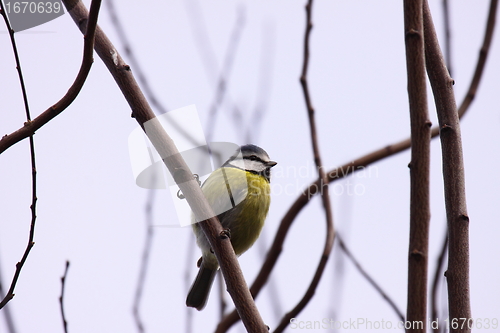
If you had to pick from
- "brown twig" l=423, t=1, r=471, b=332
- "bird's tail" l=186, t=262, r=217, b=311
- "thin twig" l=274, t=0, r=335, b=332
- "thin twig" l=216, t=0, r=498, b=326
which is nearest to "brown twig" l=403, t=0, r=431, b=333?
"brown twig" l=423, t=1, r=471, b=332

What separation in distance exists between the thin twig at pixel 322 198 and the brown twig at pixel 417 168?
981mm

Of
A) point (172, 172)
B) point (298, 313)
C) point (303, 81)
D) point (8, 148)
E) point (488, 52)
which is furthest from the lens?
point (303, 81)

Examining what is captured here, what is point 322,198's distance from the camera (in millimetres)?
2355

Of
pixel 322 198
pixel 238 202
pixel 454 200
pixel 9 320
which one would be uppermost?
pixel 238 202

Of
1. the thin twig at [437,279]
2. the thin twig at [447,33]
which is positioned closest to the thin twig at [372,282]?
the thin twig at [437,279]

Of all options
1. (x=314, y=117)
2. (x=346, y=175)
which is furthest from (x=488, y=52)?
(x=346, y=175)

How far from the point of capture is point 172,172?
1586mm

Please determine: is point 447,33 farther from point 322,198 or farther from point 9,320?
point 9,320

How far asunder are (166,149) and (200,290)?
202 cm

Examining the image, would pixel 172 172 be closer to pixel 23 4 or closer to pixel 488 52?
pixel 23 4

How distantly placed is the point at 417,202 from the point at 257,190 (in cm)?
219

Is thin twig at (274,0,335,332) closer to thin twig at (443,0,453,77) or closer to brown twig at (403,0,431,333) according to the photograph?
thin twig at (443,0,453,77)

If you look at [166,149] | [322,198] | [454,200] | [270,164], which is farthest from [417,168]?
[270,164]

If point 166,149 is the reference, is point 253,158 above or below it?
above
